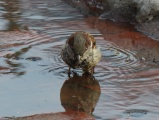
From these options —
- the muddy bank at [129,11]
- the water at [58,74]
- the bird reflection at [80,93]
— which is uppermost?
the muddy bank at [129,11]

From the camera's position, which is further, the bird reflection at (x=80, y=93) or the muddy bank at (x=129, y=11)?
the muddy bank at (x=129, y=11)

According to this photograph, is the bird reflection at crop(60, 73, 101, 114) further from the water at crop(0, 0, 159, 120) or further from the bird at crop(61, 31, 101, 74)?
the bird at crop(61, 31, 101, 74)

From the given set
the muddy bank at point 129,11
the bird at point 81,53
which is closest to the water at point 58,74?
the bird at point 81,53

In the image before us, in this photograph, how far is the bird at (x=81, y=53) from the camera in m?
6.80

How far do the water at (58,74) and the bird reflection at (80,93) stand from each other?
1cm

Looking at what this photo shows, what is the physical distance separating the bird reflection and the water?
14 mm

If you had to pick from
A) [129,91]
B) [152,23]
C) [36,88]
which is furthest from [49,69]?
[152,23]

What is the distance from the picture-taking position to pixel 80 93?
636 centimetres

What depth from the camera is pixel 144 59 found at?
7.68m

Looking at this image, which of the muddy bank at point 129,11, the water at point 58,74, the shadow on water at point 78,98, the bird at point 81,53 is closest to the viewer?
the shadow on water at point 78,98

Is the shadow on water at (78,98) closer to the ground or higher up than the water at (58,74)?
closer to the ground

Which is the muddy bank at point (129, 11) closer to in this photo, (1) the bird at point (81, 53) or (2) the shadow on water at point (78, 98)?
(1) the bird at point (81, 53)

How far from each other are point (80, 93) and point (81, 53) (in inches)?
24.9

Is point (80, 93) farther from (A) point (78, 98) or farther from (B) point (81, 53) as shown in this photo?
(B) point (81, 53)
